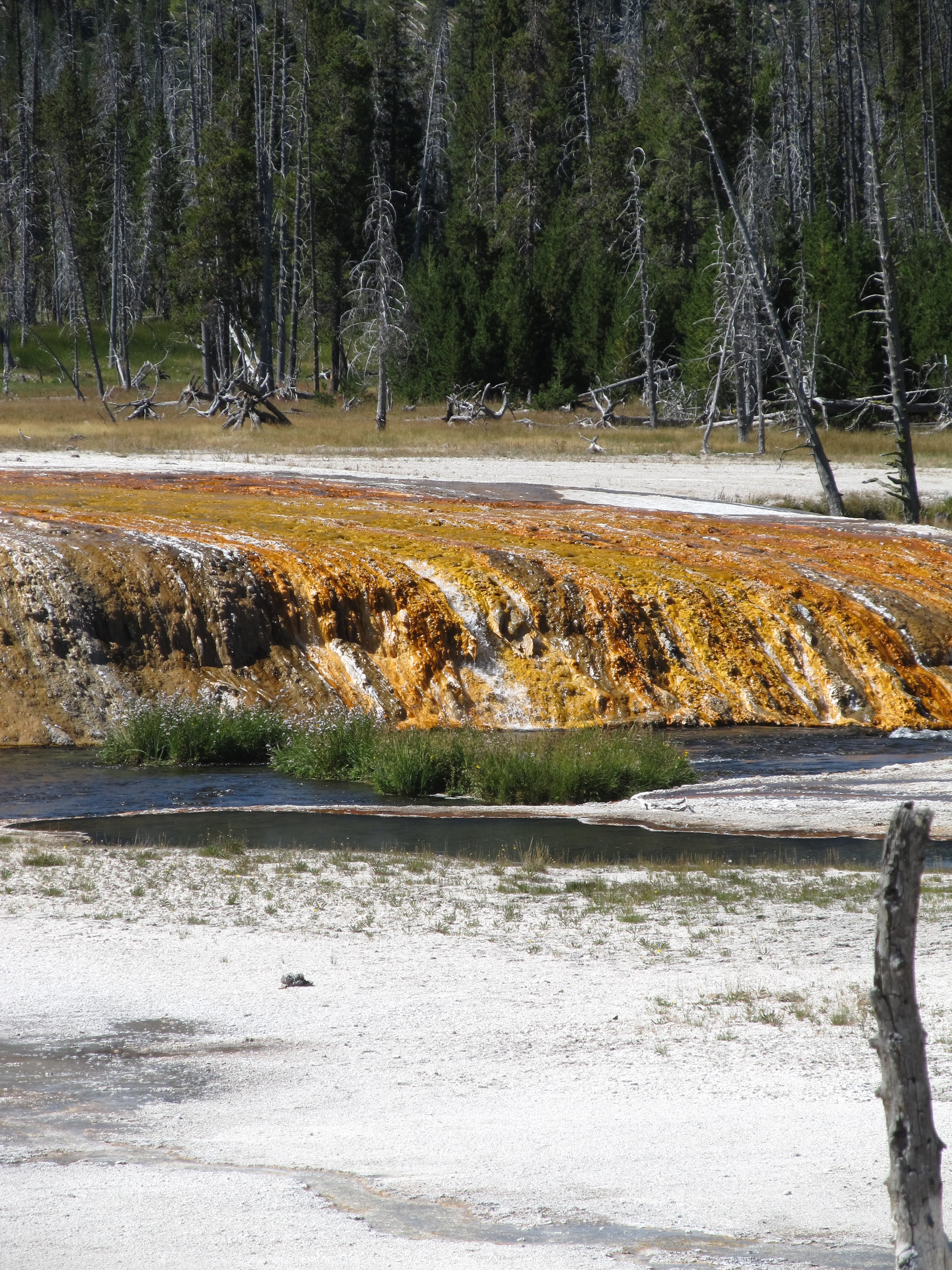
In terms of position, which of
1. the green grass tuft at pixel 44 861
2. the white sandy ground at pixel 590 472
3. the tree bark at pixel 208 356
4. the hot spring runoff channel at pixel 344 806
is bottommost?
the hot spring runoff channel at pixel 344 806

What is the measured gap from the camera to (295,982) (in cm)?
659

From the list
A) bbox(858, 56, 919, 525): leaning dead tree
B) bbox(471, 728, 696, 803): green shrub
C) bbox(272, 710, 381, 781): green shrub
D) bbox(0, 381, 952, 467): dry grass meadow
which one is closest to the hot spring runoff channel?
bbox(272, 710, 381, 781): green shrub

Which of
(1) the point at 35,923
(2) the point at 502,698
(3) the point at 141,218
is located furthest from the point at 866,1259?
(3) the point at 141,218

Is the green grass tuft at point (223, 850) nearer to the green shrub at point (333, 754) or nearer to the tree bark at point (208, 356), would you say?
the green shrub at point (333, 754)

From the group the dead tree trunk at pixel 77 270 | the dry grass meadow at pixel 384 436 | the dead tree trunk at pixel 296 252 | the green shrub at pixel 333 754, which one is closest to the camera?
the green shrub at pixel 333 754

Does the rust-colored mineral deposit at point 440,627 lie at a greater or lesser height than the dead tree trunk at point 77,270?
lesser

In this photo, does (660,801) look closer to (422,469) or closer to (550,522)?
(550,522)

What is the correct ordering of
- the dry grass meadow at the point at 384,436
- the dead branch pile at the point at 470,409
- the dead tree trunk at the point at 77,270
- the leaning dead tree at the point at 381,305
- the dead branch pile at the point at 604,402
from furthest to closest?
→ the dead tree trunk at the point at 77,270
the dead branch pile at the point at 470,409
the dead branch pile at the point at 604,402
the leaning dead tree at the point at 381,305
the dry grass meadow at the point at 384,436

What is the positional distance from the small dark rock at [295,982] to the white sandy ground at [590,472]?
59.5 ft

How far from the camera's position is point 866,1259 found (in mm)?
3752

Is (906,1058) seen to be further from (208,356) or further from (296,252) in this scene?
(208,356)

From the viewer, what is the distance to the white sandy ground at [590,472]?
87.3ft

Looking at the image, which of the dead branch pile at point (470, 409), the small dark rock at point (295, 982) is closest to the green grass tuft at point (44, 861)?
the small dark rock at point (295, 982)

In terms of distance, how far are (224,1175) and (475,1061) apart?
4.64 feet
